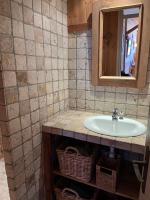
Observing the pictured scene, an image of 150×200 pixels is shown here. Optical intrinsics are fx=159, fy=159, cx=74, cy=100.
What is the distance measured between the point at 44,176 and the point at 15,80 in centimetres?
89

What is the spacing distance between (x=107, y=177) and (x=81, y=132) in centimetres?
40

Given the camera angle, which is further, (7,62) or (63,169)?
(63,169)

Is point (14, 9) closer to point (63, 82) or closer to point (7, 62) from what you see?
point (7, 62)

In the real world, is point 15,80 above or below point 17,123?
above

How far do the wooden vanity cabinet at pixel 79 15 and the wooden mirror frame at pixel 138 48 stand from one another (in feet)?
0.24

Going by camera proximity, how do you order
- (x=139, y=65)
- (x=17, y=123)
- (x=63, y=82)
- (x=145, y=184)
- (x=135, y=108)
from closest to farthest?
(x=145, y=184) → (x=17, y=123) → (x=139, y=65) → (x=135, y=108) → (x=63, y=82)

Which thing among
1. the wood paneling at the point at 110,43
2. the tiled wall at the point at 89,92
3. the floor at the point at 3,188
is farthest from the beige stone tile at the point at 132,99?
the floor at the point at 3,188

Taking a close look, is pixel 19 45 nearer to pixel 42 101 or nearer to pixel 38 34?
Result: pixel 38 34

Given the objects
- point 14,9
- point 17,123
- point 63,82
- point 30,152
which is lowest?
point 30,152

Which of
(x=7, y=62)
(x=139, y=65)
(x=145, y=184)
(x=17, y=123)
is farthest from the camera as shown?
(x=139, y=65)

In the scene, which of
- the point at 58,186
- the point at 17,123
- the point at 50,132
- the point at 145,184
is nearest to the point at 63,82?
the point at 50,132

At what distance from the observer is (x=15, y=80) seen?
3.35ft

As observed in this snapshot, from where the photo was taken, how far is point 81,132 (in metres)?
1.19

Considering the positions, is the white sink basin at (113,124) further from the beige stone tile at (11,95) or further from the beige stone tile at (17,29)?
the beige stone tile at (17,29)
